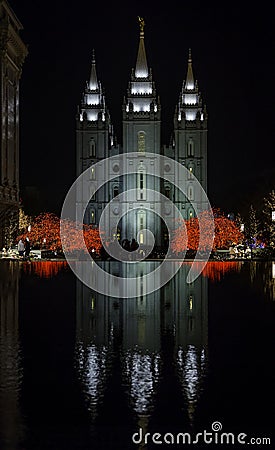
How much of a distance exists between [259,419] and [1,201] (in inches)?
1499

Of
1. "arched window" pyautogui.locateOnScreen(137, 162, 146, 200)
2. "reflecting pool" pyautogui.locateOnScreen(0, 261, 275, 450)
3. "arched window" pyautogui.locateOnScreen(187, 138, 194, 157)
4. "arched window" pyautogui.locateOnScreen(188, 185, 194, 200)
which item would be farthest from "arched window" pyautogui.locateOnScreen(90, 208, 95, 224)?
"reflecting pool" pyautogui.locateOnScreen(0, 261, 275, 450)

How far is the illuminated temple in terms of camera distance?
103375 mm

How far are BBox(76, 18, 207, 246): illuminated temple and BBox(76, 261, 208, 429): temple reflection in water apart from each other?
278 feet

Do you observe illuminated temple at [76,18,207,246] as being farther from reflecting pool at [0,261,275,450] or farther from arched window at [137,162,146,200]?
reflecting pool at [0,261,275,450]

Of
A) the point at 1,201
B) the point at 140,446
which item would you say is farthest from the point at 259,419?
the point at 1,201

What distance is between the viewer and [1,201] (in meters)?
43.4

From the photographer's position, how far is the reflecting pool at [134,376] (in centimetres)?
608

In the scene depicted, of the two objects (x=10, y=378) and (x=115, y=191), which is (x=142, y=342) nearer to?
(x=10, y=378)

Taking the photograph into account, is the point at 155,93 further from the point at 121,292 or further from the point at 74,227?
the point at 121,292

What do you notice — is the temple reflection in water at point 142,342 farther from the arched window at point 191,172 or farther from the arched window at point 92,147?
the arched window at point 92,147

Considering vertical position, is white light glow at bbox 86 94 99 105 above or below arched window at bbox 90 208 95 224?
above

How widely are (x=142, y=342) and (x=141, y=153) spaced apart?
3689 inches

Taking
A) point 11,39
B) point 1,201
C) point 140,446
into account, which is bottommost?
point 140,446

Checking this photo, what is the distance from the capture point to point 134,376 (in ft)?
27.0
